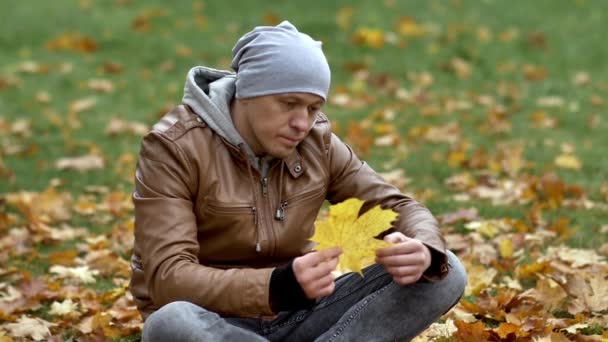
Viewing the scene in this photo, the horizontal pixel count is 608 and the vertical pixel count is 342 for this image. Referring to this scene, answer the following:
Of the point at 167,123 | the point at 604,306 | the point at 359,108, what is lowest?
the point at 359,108

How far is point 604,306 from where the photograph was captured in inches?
141

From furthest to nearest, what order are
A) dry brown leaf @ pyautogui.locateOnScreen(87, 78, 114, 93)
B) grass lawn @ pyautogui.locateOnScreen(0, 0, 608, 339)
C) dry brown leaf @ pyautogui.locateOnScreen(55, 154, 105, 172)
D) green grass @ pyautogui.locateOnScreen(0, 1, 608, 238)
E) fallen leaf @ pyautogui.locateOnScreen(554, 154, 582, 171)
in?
1. dry brown leaf @ pyautogui.locateOnScreen(87, 78, 114, 93)
2. green grass @ pyautogui.locateOnScreen(0, 1, 608, 238)
3. dry brown leaf @ pyautogui.locateOnScreen(55, 154, 105, 172)
4. fallen leaf @ pyautogui.locateOnScreen(554, 154, 582, 171)
5. grass lawn @ pyautogui.locateOnScreen(0, 0, 608, 339)

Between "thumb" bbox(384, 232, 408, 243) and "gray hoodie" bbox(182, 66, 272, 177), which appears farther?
"gray hoodie" bbox(182, 66, 272, 177)

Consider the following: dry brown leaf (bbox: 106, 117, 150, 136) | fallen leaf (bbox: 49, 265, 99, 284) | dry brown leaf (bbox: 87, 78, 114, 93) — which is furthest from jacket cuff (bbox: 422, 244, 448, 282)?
dry brown leaf (bbox: 87, 78, 114, 93)

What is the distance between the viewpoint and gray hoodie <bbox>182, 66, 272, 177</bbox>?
3.03 m

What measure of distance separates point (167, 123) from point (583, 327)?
1.60 m

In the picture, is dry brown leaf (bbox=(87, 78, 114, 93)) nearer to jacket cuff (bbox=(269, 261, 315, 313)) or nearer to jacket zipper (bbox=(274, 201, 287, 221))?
jacket zipper (bbox=(274, 201, 287, 221))

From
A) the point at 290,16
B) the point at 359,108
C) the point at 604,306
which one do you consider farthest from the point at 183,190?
the point at 290,16

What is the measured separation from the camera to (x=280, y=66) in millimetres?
2881

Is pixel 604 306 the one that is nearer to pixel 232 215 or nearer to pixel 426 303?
pixel 426 303

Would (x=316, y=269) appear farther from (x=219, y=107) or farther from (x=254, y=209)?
(x=219, y=107)

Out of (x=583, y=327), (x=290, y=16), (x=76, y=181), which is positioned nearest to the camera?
(x=583, y=327)

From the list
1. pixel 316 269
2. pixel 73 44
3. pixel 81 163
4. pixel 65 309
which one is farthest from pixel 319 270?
pixel 73 44

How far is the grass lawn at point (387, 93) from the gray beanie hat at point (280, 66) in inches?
63.3
